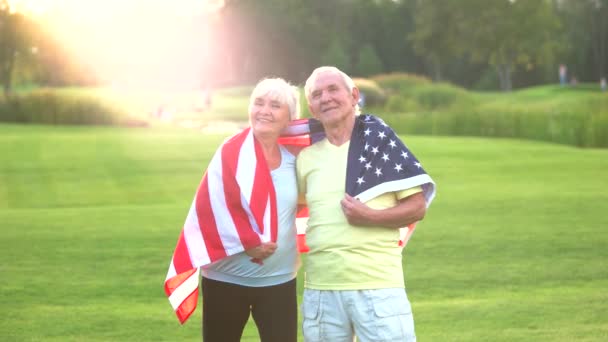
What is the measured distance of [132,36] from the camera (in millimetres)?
62781

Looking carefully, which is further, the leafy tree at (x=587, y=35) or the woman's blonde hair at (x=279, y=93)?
the leafy tree at (x=587, y=35)

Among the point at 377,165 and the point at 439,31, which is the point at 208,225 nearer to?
the point at 377,165

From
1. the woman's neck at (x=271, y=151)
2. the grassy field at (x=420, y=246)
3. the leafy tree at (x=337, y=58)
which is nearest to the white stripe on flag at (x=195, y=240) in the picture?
the woman's neck at (x=271, y=151)

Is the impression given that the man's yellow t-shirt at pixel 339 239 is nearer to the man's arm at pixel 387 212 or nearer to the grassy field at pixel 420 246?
the man's arm at pixel 387 212

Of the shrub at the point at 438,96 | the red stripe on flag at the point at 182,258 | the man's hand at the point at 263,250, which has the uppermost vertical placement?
the man's hand at the point at 263,250

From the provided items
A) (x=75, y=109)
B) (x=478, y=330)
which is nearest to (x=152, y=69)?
(x=75, y=109)

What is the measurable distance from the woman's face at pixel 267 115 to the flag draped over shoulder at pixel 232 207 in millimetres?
64

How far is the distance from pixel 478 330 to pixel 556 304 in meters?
0.95

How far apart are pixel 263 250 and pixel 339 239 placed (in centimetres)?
37

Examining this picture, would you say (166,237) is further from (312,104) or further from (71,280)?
(312,104)

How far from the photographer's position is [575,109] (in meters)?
22.0

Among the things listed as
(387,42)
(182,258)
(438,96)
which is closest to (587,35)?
(387,42)

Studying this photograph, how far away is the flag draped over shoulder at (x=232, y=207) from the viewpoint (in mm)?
3729

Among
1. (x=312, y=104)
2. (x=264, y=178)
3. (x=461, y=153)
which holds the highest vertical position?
(x=312, y=104)
